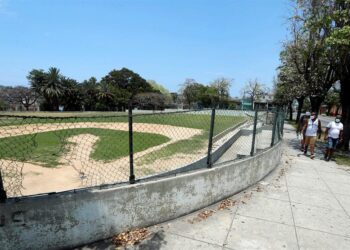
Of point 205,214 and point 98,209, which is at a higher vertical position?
point 98,209

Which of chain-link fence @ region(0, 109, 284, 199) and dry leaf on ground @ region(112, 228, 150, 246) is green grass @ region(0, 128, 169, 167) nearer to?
chain-link fence @ region(0, 109, 284, 199)

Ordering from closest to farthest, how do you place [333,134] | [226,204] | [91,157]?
[226,204], [333,134], [91,157]

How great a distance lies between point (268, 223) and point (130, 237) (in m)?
2.23

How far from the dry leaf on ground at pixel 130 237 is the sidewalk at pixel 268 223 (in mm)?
88

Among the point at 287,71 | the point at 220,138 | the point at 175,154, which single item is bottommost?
the point at 175,154

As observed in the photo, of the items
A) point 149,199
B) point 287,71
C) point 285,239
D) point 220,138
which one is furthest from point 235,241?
point 287,71

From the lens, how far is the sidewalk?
13.0 feet

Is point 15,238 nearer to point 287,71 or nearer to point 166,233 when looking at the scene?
point 166,233

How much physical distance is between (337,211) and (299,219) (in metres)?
1.09

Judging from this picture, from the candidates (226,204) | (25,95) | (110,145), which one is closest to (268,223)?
(226,204)

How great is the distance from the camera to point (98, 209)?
3744 millimetres

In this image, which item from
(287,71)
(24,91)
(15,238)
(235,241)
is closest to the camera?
(15,238)

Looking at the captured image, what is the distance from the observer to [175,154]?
12.2m

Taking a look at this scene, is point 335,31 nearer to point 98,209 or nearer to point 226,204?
point 226,204
